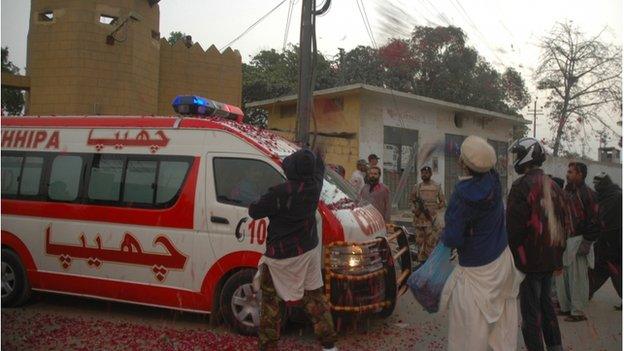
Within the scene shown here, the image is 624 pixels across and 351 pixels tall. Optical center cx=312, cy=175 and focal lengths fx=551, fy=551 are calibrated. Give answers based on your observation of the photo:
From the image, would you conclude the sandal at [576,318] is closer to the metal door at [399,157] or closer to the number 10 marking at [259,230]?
the number 10 marking at [259,230]

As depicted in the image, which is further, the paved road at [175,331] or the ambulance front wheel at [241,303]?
the ambulance front wheel at [241,303]

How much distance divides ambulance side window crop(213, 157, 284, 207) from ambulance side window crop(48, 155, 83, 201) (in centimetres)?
160

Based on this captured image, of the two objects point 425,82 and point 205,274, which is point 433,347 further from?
point 425,82

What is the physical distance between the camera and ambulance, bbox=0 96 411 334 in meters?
4.96

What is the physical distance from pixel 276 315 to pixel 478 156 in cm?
189

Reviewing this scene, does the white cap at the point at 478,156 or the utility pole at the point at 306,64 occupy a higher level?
the utility pole at the point at 306,64

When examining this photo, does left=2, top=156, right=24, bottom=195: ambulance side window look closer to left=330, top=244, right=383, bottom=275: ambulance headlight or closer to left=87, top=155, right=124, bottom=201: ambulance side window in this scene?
left=87, top=155, right=124, bottom=201: ambulance side window

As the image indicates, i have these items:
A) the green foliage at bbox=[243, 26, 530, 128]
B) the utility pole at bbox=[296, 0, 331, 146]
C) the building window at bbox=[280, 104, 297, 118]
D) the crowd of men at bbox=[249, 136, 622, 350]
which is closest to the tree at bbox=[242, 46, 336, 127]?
the green foliage at bbox=[243, 26, 530, 128]

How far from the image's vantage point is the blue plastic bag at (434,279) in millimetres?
3748

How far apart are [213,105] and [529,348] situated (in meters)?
3.70

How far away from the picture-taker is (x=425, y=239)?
848 centimetres

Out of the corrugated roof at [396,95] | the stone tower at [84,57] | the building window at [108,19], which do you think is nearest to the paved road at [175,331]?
the stone tower at [84,57]

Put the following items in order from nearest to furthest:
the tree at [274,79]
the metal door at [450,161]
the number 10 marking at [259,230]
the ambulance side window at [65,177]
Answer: the number 10 marking at [259,230] → the ambulance side window at [65,177] → the metal door at [450,161] → the tree at [274,79]

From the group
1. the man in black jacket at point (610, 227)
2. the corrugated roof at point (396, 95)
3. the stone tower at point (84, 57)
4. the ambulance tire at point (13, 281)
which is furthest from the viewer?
the corrugated roof at point (396, 95)
